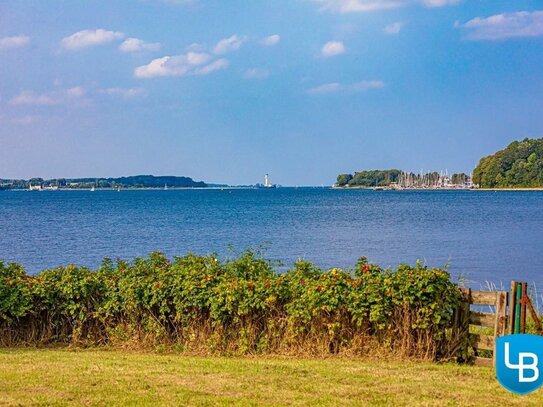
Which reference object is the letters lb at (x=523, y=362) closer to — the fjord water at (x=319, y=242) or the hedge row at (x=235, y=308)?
the hedge row at (x=235, y=308)

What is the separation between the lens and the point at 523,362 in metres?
8.20

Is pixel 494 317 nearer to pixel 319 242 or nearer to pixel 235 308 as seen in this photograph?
pixel 235 308

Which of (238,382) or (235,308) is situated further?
(235,308)

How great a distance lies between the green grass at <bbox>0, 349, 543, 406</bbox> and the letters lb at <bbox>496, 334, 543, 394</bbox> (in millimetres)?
265

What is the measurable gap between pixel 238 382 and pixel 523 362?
3.64m

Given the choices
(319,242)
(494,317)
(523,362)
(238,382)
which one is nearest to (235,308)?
(238,382)

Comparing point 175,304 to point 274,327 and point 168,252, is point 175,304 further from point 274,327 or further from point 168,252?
point 168,252

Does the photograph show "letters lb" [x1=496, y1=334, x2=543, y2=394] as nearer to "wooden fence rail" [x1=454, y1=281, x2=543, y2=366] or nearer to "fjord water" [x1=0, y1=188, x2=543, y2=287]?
"wooden fence rail" [x1=454, y1=281, x2=543, y2=366]

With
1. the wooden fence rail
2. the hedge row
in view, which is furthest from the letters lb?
the hedge row

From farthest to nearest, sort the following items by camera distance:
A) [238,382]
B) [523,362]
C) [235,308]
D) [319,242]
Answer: [319,242] → [235,308] → [238,382] → [523,362]

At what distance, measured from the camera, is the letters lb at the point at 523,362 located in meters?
8.17

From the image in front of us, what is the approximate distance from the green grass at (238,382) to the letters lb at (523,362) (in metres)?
0.26

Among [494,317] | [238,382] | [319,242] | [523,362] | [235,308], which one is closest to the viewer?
[523,362]

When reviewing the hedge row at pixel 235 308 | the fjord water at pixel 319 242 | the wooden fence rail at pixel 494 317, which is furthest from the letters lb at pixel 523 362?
the fjord water at pixel 319 242
